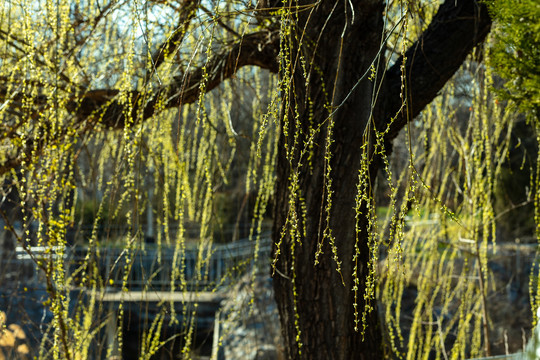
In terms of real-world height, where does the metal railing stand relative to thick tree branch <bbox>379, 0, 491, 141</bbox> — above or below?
below

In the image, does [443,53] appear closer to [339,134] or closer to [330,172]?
[339,134]

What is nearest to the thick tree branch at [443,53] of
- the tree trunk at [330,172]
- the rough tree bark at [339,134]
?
the rough tree bark at [339,134]

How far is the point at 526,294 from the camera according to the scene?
6.67m

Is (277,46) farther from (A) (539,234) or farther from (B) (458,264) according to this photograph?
(B) (458,264)

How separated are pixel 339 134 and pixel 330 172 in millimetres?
127

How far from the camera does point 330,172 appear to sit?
6.46 feet

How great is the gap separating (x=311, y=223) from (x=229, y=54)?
2.18 feet

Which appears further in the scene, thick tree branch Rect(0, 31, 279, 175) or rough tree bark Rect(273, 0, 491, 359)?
thick tree branch Rect(0, 31, 279, 175)

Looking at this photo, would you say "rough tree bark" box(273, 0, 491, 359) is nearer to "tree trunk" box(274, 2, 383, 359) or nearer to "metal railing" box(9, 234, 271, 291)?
"tree trunk" box(274, 2, 383, 359)

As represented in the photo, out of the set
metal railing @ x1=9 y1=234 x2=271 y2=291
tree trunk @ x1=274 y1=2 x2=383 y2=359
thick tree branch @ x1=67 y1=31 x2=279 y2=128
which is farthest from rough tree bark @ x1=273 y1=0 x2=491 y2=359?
metal railing @ x1=9 y1=234 x2=271 y2=291

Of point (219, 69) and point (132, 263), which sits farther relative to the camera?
point (219, 69)

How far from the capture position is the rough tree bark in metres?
1.95

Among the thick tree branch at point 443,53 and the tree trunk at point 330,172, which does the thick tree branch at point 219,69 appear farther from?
the thick tree branch at point 443,53

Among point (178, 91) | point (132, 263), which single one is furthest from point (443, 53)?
point (132, 263)
